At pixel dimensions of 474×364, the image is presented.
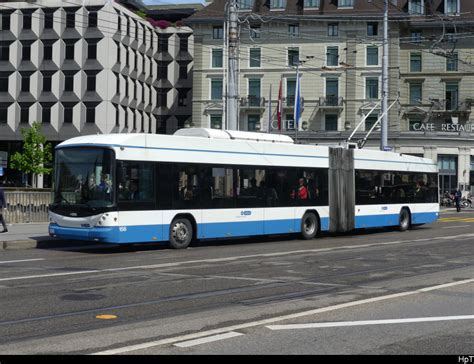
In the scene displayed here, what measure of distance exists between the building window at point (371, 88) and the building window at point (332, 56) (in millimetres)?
3788

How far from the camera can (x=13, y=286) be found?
1112cm

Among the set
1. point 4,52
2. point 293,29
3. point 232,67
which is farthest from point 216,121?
point 232,67

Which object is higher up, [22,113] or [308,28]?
[308,28]

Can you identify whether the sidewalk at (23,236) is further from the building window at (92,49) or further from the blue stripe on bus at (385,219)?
the building window at (92,49)

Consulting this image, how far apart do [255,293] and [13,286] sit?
384 cm

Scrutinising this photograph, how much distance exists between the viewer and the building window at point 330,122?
242 feet

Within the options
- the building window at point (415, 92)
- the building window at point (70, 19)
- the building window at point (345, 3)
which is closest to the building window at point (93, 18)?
the building window at point (70, 19)

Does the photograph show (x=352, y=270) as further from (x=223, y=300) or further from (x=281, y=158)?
(x=281, y=158)

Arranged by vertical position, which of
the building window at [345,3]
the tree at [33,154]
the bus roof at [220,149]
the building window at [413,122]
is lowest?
the bus roof at [220,149]

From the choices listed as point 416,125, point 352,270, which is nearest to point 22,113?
point 416,125

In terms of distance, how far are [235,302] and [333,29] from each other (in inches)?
2598

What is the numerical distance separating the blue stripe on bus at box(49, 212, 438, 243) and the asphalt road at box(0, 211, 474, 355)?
1.60ft
